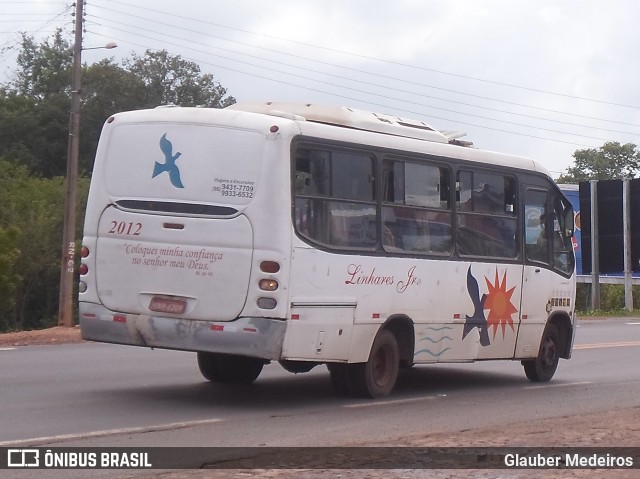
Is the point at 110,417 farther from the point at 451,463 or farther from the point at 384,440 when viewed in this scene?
the point at 451,463

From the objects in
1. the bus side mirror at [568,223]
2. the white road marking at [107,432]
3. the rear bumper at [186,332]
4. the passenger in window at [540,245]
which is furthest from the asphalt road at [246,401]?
the bus side mirror at [568,223]

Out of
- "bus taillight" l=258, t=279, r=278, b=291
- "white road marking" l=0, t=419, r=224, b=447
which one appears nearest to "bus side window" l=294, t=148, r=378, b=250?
"bus taillight" l=258, t=279, r=278, b=291

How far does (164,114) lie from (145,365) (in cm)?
507

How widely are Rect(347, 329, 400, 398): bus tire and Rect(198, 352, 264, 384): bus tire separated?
1.46 meters

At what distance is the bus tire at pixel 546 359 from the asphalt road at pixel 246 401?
0.76ft

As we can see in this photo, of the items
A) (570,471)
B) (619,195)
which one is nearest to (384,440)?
(570,471)

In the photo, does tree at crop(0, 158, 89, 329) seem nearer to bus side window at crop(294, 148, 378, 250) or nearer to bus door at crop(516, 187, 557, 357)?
bus door at crop(516, 187, 557, 357)

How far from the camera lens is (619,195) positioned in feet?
144

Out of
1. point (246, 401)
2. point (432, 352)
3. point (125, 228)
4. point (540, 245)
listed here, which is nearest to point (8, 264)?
point (540, 245)

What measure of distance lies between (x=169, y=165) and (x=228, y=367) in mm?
3180

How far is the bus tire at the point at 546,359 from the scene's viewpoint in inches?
639

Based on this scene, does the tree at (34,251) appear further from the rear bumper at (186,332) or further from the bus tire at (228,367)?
the rear bumper at (186,332)

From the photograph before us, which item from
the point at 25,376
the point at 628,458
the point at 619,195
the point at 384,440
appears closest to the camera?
the point at 628,458

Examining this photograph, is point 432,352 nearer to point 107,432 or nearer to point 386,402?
point 386,402
